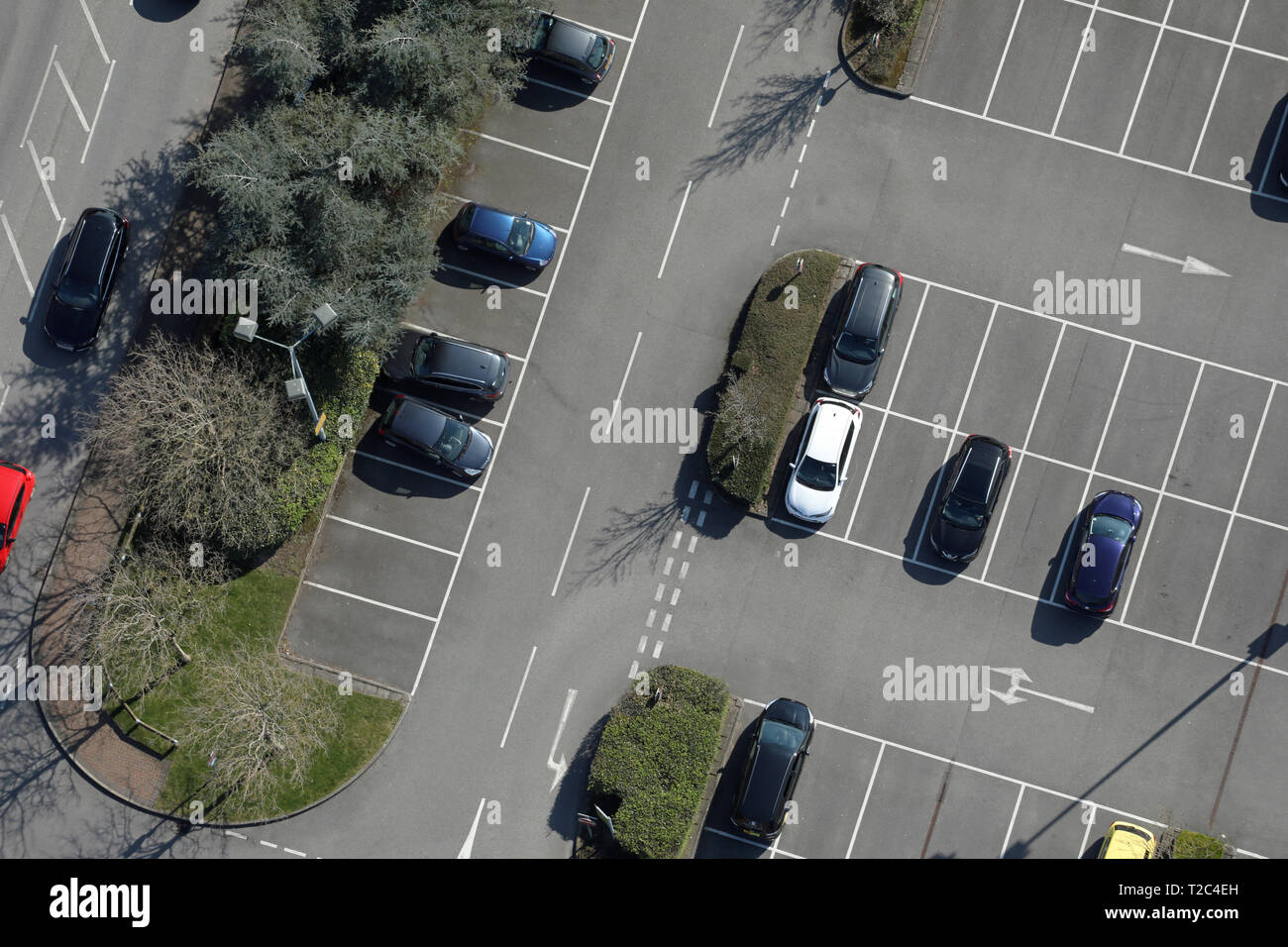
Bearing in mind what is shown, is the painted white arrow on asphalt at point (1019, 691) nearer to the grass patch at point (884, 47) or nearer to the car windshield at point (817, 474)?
the car windshield at point (817, 474)

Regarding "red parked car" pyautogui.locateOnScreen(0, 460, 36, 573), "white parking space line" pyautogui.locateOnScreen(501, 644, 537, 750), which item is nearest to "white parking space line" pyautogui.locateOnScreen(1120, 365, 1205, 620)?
"white parking space line" pyautogui.locateOnScreen(501, 644, 537, 750)

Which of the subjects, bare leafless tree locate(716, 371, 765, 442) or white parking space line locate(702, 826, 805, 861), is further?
white parking space line locate(702, 826, 805, 861)

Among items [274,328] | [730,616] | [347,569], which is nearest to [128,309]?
[274,328]

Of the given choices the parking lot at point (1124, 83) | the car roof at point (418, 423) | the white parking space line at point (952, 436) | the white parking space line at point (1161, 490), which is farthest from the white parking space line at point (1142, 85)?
the car roof at point (418, 423)

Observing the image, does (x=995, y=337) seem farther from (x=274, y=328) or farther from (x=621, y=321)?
(x=274, y=328)

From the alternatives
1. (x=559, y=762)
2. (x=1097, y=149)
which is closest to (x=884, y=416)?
(x=1097, y=149)

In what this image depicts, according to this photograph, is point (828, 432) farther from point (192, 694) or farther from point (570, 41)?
point (192, 694)

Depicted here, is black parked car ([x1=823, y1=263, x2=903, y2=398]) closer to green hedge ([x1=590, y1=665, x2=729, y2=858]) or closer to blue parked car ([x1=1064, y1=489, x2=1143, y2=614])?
blue parked car ([x1=1064, y1=489, x2=1143, y2=614])
